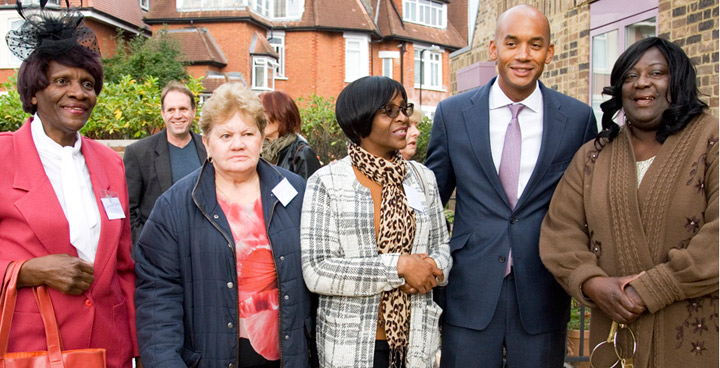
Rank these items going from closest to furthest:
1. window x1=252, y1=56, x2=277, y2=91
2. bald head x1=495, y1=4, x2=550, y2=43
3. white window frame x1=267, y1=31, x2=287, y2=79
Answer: bald head x1=495, y1=4, x2=550, y2=43 → window x1=252, y1=56, x2=277, y2=91 → white window frame x1=267, y1=31, x2=287, y2=79

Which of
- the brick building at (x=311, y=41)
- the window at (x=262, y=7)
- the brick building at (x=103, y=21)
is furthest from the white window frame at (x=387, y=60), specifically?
the brick building at (x=103, y=21)

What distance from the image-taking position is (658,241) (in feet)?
8.09

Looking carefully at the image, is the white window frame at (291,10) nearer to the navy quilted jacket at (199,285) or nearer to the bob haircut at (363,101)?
the bob haircut at (363,101)

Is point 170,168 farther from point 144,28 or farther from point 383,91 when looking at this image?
point 144,28

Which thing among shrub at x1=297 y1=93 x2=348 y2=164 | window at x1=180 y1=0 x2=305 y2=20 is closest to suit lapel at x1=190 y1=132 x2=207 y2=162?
shrub at x1=297 y1=93 x2=348 y2=164

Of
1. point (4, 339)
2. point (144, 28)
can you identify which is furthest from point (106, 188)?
point (144, 28)

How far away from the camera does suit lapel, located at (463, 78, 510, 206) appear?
9.52ft

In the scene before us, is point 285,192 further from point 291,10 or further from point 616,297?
point 291,10

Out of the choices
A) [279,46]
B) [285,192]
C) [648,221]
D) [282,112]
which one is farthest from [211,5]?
[648,221]

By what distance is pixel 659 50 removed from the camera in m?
2.61

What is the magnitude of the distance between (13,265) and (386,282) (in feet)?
4.81

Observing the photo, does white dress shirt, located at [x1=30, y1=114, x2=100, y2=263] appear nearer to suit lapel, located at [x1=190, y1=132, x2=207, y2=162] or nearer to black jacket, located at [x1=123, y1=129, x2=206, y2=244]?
black jacket, located at [x1=123, y1=129, x2=206, y2=244]

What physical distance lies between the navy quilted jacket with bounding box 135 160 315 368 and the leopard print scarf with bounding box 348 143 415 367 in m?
0.37

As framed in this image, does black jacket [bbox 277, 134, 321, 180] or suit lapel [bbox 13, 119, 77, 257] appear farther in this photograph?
black jacket [bbox 277, 134, 321, 180]
